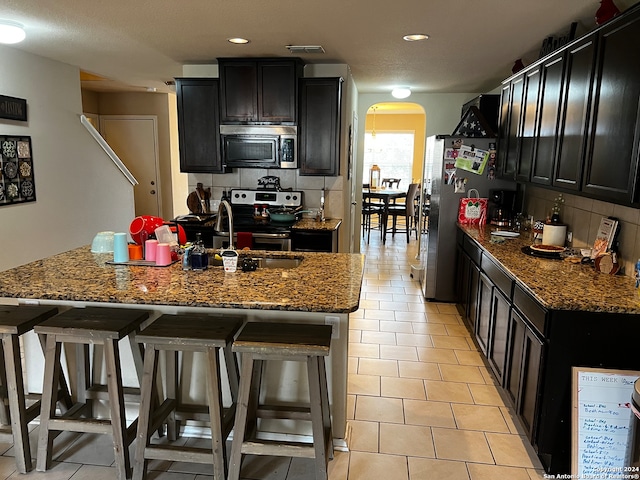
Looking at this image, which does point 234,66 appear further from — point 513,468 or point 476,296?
point 513,468

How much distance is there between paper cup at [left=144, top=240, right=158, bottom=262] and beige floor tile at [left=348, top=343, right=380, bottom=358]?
63.7 inches

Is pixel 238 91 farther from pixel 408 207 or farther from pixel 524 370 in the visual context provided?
pixel 408 207

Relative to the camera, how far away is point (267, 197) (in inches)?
181

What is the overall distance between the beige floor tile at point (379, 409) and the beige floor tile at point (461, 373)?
19.6 inches

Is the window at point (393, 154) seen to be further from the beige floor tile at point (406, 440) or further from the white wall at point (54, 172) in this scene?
the beige floor tile at point (406, 440)

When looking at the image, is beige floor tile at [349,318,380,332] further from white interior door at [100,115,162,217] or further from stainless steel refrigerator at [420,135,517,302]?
white interior door at [100,115,162,217]

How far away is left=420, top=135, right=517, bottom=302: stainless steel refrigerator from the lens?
426 centimetres

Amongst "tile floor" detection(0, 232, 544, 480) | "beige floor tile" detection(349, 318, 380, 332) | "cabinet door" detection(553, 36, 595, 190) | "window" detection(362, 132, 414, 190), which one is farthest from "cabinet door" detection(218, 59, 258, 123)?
"window" detection(362, 132, 414, 190)

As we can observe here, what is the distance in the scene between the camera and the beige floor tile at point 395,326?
12.7ft

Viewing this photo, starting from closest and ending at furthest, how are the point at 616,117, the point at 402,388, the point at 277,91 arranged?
1. the point at 616,117
2. the point at 402,388
3. the point at 277,91

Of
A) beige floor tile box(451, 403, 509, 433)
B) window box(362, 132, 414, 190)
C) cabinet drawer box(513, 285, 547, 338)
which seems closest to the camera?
cabinet drawer box(513, 285, 547, 338)

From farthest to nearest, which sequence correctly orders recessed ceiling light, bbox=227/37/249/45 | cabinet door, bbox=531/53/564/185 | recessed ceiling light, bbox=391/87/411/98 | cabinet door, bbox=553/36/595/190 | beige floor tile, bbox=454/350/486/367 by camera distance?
recessed ceiling light, bbox=391/87/411/98
recessed ceiling light, bbox=227/37/249/45
beige floor tile, bbox=454/350/486/367
cabinet door, bbox=531/53/564/185
cabinet door, bbox=553/36/595/190

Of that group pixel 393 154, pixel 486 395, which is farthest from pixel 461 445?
pixel 393 154

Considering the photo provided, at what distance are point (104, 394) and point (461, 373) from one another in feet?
7.31
